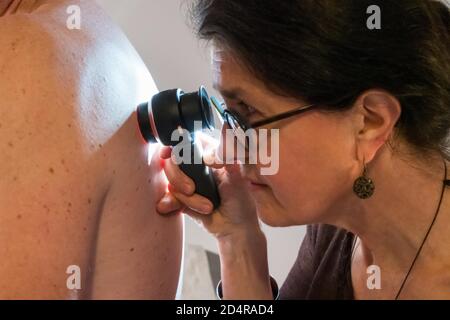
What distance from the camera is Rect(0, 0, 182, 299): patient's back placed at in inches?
24.0

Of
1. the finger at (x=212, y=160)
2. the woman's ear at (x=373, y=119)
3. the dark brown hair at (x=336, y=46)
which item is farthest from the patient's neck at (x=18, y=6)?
the woman's ear at (x=373, y=119)

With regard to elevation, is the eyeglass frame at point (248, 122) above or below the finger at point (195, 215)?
above

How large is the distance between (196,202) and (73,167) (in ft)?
0.90

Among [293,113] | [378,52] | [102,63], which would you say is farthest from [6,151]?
[378,52]

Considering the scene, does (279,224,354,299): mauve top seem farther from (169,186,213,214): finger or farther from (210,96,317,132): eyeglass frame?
(210,96,317,132): eyeglass frame

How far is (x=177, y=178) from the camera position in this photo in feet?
2.72

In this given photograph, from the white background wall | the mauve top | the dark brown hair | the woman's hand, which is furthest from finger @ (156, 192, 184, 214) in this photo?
the white background wall

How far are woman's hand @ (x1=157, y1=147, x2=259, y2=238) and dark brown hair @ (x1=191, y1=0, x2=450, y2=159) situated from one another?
21cm

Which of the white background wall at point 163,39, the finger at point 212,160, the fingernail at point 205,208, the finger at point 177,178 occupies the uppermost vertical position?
the white background wall at point 163,39

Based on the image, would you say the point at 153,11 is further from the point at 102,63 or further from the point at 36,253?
the point at 36,253

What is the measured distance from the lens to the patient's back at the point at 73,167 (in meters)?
0.61

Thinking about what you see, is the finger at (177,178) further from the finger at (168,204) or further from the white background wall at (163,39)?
the white background wall at (163,39)

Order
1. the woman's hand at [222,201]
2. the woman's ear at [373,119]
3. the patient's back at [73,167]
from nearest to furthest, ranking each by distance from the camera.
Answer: the patient's back at [73,167]
the woman's ear at [373,119]
the woman's hand at [222,201]

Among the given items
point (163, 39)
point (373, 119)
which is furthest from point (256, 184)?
point (163, 39)
